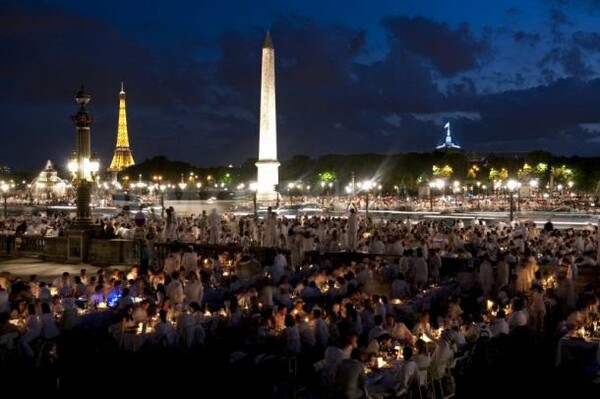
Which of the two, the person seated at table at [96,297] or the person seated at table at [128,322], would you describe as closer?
the person seated at table at [128,322]

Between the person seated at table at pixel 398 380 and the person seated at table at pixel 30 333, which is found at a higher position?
the person seated at table at pixel 30 333

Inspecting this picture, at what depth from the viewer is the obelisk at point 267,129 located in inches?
2463

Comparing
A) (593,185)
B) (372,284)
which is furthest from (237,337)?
(593,185)

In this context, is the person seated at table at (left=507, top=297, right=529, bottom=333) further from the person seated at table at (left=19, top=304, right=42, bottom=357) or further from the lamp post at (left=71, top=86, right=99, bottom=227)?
the lamp post at (left=71, top=86, right=99, bottom=227)

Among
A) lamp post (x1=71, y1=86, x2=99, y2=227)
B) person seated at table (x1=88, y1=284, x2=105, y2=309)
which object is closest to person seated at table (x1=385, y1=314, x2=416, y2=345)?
person seated at table (x1=88, y1=284, x2=105, y2=309)

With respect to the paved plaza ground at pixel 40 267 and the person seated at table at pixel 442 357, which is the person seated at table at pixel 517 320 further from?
the paved plaza ground at pixel 40 267

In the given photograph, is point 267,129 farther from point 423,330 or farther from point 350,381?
point 350,381

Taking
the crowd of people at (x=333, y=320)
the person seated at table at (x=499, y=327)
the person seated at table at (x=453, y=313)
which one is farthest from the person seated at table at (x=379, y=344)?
the person seated at table at (x=499, y=327)

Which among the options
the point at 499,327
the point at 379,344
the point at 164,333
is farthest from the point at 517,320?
the point at 164,333

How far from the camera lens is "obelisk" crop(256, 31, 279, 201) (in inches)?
2463

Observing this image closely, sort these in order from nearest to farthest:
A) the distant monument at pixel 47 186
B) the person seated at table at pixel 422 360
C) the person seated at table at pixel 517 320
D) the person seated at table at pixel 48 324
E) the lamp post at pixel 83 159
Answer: the person seated at table at pixel 422 360 < the person seated at table at pixel 48 324 < the person seated at table at pixel 517 320 < the lamp post at pixel 83 159 < the distant monument at pixel 47 186

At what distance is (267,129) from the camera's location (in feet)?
217

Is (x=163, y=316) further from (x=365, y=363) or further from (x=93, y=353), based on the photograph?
(x=365, y=363)

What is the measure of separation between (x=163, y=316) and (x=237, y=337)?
1319mm
